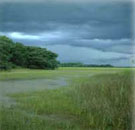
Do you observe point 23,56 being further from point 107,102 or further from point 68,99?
point 107,102

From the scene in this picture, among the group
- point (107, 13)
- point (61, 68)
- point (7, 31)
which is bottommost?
point (61, 68)

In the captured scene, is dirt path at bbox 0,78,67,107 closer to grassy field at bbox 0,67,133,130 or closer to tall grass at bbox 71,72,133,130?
grassy field at bbox 0,67,133,130

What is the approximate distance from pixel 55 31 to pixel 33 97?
0.39 m

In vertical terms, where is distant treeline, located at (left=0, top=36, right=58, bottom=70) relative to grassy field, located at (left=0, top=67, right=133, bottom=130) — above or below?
above

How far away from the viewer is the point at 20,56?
1.46 m

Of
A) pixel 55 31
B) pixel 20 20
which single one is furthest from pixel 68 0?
pixel 20 20

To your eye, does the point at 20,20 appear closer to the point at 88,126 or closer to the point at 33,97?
the point at 33,97

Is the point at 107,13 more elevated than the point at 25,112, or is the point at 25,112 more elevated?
the point at 107,13

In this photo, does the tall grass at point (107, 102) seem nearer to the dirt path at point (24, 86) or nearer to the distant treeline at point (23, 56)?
the dirt path at point (24, 86)

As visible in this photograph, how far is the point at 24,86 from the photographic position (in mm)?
1419

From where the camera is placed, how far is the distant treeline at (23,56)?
1430 mm

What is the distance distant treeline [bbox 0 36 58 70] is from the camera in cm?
143

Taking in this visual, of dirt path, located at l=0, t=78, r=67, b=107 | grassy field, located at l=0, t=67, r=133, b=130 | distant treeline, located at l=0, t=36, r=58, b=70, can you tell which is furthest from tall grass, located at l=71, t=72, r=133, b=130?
distant treeline, located at l=0, t=36, r=58, b=70

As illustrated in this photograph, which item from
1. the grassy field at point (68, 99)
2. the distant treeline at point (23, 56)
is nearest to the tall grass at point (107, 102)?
the grassy field at point (68, 99)
